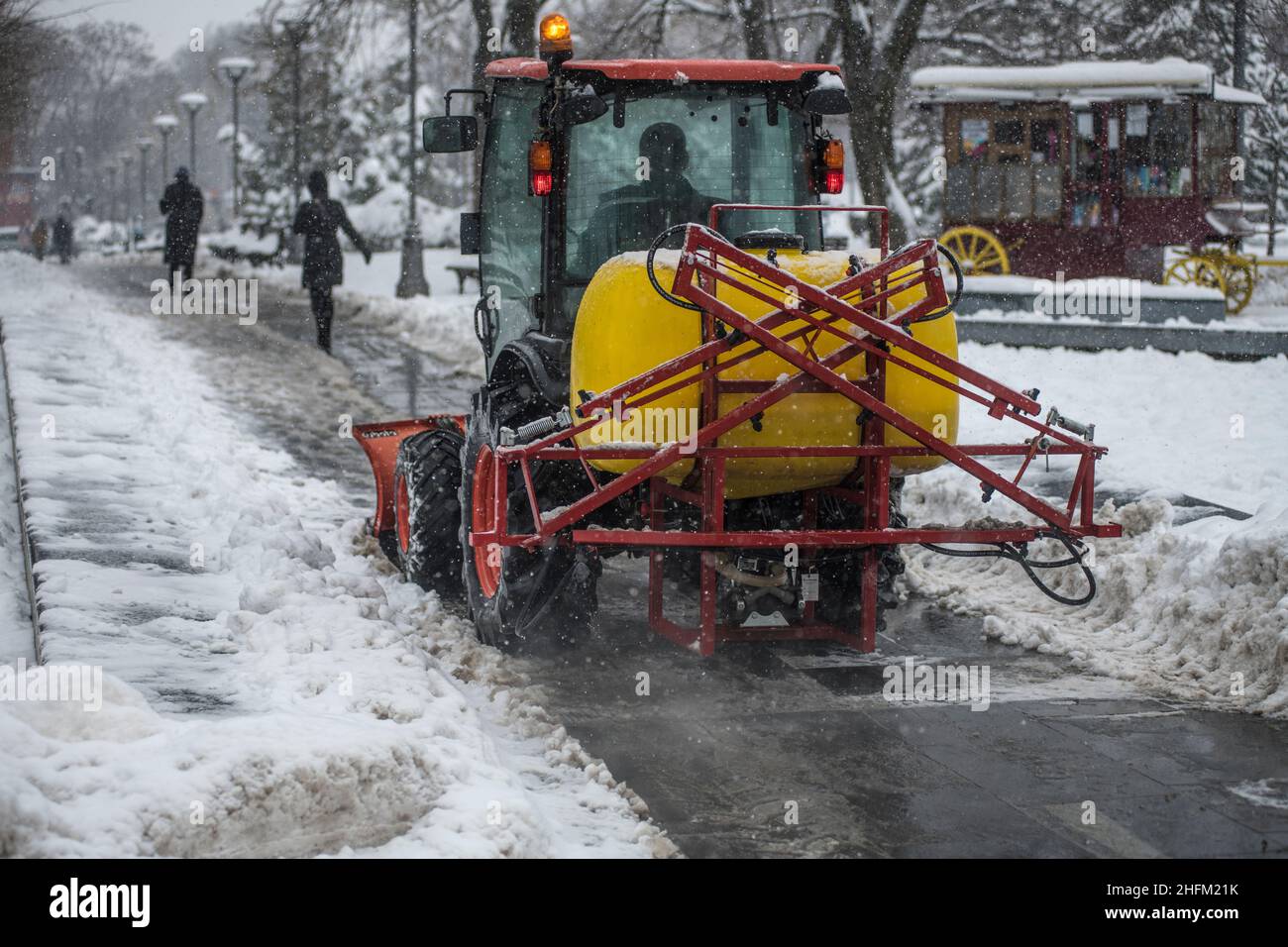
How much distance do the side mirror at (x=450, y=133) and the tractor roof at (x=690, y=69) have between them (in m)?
0.33

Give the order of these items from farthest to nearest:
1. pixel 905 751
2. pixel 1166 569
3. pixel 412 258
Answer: pixel 412 258, pixel 1166 569, pixel 905 751

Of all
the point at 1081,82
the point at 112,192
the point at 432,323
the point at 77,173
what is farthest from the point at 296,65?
the point at 112,192

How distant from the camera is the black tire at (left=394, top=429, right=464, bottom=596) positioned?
279 inches

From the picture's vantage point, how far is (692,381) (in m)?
5.44

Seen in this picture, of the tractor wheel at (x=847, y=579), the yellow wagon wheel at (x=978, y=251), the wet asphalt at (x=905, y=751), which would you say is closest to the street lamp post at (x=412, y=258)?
the yellow wagon wheel at (x=978, y=251)

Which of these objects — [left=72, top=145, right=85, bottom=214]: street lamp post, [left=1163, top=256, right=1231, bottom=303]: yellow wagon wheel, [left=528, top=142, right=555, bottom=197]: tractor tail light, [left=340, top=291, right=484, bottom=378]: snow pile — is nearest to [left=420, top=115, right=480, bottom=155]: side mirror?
[left=528, top=142, right=555, bottom=197]: tractor tail light

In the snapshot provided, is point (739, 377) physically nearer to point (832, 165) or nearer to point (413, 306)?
point (832, 165)

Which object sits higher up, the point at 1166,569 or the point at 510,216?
the point at 510,216

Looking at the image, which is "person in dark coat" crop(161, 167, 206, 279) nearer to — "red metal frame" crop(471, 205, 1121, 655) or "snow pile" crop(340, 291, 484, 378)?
"snow pile" crop(340, 291, 484, 378)

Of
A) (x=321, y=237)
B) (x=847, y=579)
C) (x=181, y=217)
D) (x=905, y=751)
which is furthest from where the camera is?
(x=181, y=217)

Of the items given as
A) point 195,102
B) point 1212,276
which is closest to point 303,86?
point 195,102

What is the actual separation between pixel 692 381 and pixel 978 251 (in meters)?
17.9

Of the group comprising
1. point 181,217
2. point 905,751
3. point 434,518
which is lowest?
point 905,751

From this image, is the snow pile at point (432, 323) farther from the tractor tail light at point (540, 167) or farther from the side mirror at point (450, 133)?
the tractor tail light at point (540, 167)
